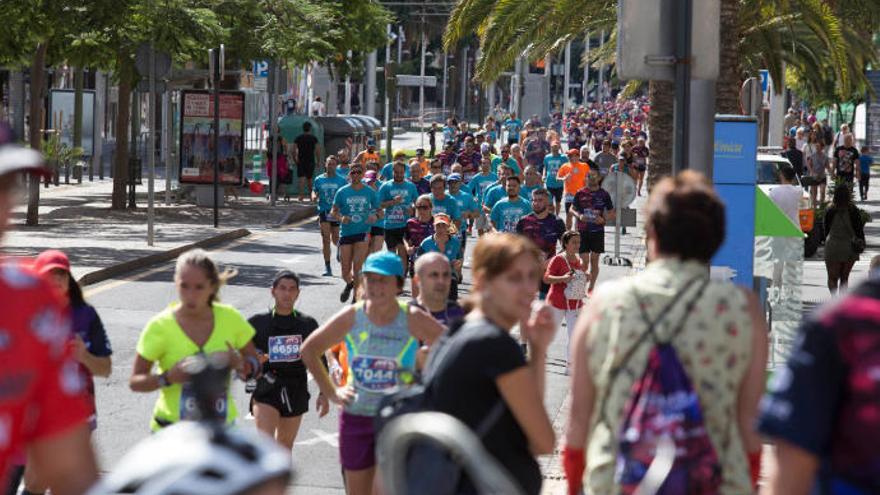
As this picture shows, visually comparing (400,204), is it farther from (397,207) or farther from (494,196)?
(494,196)

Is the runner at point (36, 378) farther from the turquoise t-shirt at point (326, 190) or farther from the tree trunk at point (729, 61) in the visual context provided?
the turquoise t-shirt at point (326, 190)

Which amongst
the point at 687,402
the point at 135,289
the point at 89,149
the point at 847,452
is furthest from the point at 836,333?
the point at 89,149

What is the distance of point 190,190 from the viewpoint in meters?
37.8

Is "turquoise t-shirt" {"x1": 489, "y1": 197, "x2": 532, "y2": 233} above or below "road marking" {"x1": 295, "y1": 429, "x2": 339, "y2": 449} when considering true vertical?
above

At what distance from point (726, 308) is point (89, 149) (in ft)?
138

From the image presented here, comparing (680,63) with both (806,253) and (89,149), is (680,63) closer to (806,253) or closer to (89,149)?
(806,253)

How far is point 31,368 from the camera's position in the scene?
3.43 m

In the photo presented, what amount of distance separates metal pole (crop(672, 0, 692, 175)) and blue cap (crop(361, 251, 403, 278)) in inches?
60.1

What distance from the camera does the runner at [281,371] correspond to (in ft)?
31.9

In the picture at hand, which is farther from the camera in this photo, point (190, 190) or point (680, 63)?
point (190, 190)

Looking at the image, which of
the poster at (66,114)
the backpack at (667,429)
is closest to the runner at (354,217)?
the backpack at (667,429)

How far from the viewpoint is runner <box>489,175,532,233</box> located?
64.9 ft

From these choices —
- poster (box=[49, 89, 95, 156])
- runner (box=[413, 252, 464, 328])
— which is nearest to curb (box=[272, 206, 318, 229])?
poster (box=[49, 89, 95, 156])

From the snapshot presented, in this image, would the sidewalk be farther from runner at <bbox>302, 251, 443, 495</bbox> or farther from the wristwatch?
the wristwatch
